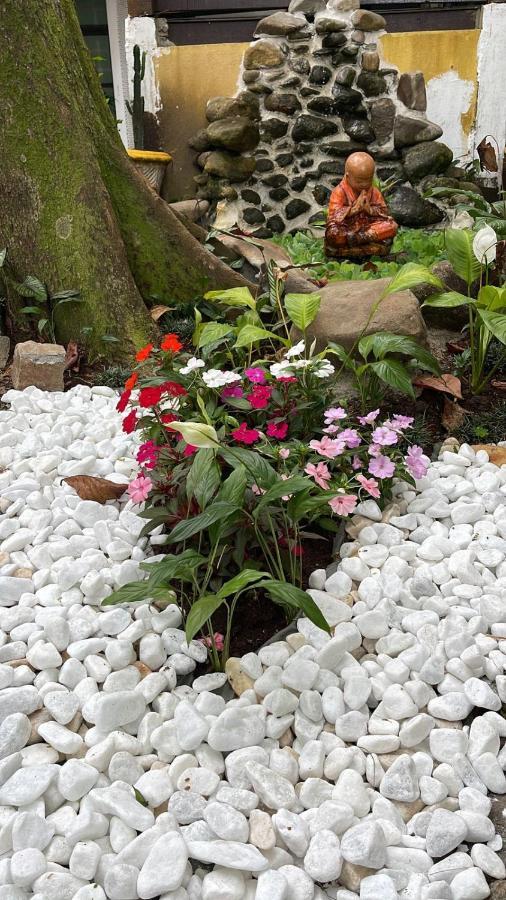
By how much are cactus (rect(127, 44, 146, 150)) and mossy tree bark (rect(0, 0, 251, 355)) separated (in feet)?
9.87

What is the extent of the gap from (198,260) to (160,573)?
8.31 ft

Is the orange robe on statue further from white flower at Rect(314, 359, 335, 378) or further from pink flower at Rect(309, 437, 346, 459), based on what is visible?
pink flower at Rect(309, 437, 346, 459)

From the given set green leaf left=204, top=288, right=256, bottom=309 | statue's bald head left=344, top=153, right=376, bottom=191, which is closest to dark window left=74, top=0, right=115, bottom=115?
statue's bald head left=344, top=153, right=376, bottom=191

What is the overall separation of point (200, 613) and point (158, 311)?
7.66ft

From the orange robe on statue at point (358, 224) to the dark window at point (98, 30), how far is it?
3247 mm

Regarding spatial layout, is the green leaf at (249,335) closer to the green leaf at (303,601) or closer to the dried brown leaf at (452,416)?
the dried brown leaf at (452,416)

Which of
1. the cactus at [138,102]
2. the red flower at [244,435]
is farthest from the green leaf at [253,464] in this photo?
the cactus at [138,102]

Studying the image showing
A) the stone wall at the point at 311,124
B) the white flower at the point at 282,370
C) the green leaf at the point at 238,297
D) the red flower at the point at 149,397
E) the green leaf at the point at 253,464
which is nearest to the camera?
the green leaf at the point at 253,464

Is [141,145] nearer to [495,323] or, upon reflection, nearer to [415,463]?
[495,323]

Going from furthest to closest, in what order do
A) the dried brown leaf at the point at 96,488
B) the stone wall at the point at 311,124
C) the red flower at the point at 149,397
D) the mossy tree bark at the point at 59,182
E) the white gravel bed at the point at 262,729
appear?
the stone wall at the point at 311,124 → the mossy tree bark at the point at 59,182 → the dried brown leaf at the point at 96,488 → the red flower at the point at 149,397 → the white gravel bed at the point at 262,729

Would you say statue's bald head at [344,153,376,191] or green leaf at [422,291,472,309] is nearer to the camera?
green leaf at [422,291,472,309]

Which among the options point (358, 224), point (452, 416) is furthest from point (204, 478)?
point (358, 224)

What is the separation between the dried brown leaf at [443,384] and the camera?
9.33ft

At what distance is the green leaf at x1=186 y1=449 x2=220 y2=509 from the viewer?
5.82ft
